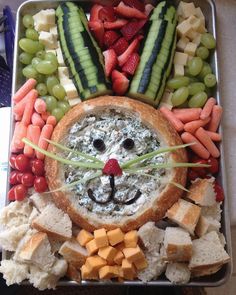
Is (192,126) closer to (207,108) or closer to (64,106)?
(207,108)

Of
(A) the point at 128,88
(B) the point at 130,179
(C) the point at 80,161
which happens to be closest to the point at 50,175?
(C) the point at 80,161

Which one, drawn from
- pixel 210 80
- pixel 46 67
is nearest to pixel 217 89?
pixel 210 80

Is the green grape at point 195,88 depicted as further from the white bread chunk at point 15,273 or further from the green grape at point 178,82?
the white bread chunk at point 15,273

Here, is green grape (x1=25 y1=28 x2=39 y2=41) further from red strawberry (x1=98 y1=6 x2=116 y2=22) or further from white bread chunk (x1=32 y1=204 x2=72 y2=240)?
white bread chunk (x1=32 y1=204 x2=72 y2=240)

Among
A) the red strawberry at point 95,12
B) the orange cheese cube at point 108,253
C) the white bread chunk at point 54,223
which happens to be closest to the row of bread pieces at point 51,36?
the red strawberry at point 95,12

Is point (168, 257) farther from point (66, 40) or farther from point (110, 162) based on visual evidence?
point (66, 40)

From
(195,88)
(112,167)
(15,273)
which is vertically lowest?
(15,273)
